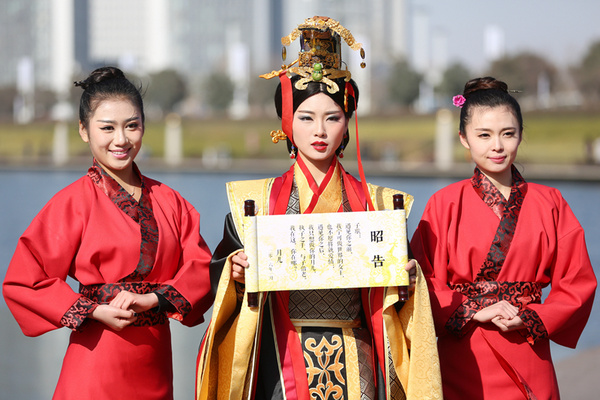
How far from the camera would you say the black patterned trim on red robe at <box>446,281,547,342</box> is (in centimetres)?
278

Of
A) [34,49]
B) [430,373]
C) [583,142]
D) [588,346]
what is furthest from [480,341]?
[34,49]

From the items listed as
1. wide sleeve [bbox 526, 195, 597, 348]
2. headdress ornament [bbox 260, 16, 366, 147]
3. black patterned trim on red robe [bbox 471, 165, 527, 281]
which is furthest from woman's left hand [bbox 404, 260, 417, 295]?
headdress ornament [bbox 260, 16, 366, 147]

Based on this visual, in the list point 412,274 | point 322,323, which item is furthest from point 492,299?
point 322,323

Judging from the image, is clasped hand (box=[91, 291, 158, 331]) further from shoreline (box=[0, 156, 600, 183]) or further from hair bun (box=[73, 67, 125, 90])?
shoreline (box=[0, 156, 600, 183])

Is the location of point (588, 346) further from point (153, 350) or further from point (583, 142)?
point (583, 142)

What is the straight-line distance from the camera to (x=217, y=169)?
103 ft

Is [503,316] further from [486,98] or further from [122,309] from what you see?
[122,309]

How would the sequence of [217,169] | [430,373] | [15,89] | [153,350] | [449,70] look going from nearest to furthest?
1. [430,373]
2. [153,350]
3. [217,169]
4. [449,70]
5. [15,89]

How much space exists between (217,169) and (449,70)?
14624 mm

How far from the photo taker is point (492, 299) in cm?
281

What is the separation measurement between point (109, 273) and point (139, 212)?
233 millimetres

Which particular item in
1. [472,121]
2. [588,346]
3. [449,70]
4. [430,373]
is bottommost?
[588,346]

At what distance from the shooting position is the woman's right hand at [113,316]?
2.66 metres

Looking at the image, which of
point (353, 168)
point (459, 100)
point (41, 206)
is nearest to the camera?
point (459, 100)
